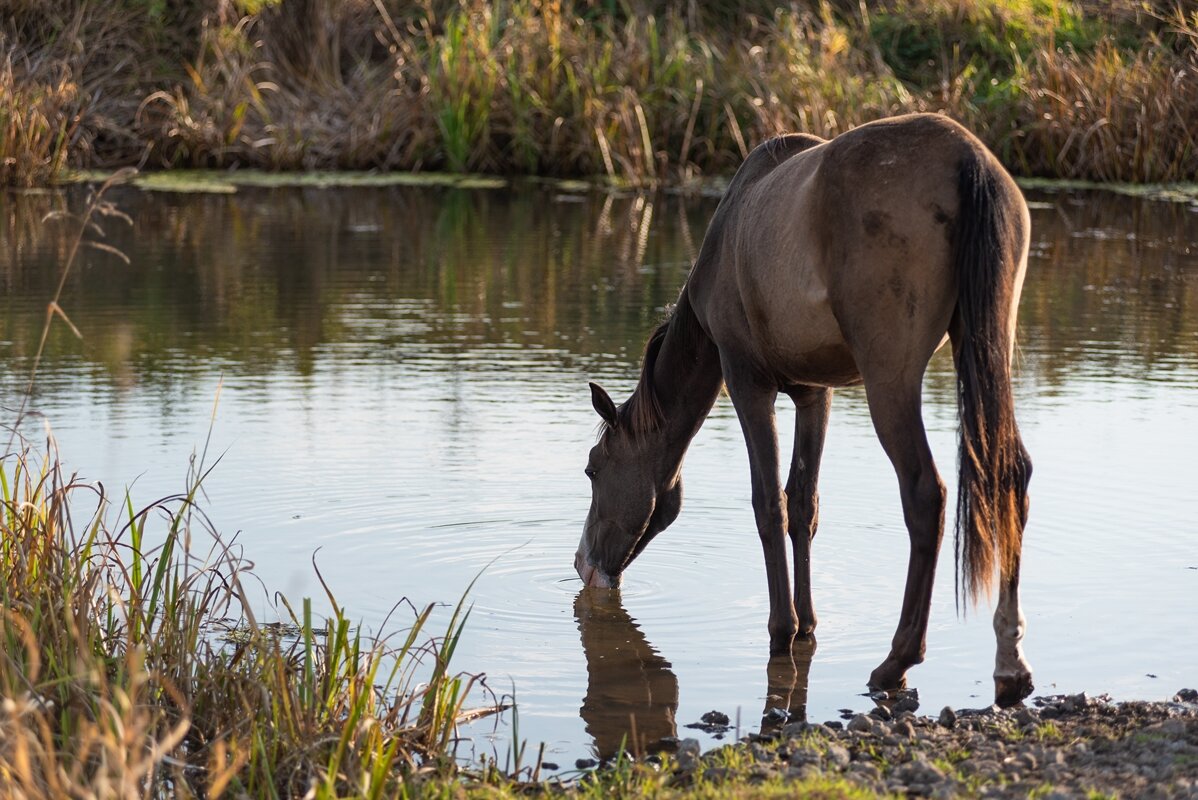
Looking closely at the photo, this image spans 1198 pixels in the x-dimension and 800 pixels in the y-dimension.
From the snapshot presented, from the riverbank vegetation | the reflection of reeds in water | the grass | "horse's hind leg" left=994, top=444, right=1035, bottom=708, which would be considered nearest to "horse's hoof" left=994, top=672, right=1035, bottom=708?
"horse's hind leg" left=994, top=444, right=1035, bottom=708

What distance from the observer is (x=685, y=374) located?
5617mm

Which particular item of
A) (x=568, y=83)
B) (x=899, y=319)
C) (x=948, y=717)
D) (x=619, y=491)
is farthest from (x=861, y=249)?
(x=568, y=83)

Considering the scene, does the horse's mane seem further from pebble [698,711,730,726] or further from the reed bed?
the reed bed

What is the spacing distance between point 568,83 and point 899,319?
535 inches

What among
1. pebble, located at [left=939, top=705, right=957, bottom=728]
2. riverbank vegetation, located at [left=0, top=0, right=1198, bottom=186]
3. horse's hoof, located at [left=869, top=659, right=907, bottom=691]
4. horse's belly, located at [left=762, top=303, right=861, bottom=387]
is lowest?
horse's hoof, located at [left=869, top=659, right=907, bottom=691]

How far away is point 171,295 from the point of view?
37.4ft

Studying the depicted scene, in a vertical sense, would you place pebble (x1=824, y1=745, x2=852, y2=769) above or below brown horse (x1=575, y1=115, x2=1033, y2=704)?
below

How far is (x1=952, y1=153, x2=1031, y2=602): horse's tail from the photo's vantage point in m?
4.33

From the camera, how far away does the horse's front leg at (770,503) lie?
198 inches

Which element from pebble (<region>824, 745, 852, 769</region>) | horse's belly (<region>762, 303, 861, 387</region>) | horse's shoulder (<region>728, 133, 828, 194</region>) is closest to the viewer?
pebble (<region>824, 745, 852, 769</region>)

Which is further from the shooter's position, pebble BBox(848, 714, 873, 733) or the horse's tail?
the horse's tail

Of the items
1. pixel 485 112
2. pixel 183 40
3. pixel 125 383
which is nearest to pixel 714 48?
pixel 485 112

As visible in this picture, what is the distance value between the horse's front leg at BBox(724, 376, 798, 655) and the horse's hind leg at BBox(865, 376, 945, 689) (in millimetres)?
503

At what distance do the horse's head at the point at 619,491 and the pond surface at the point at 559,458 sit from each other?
138mm
